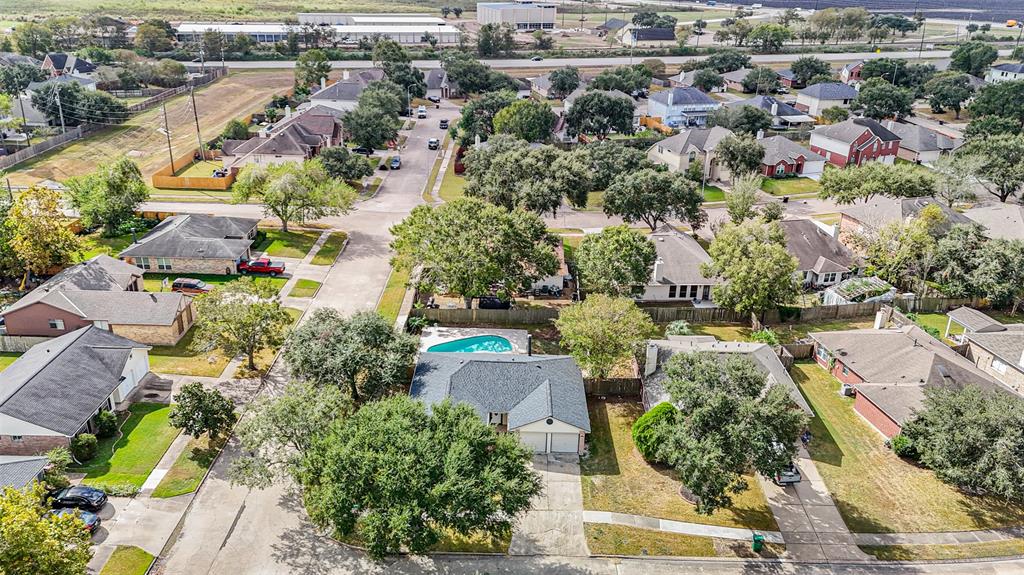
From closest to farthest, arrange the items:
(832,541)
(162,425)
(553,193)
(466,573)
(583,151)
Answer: (466,573) → (832,541) → (162,425) → (553,193) → (583,151)

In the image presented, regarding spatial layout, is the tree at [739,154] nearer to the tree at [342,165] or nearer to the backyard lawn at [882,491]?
the tree at [342,165]

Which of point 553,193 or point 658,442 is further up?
point 553,193

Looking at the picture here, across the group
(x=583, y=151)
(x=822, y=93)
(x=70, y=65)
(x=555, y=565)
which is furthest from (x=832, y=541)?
(x=70, y=65)

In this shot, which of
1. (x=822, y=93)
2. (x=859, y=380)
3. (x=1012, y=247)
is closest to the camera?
(x=859, y=380)

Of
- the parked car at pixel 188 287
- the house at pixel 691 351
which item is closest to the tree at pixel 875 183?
the house at pixel 691 351

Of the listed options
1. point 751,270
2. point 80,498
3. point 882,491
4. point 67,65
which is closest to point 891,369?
point 882,491

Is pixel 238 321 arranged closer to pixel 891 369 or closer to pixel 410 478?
pixel 410 478

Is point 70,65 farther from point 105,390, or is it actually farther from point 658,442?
point 658,442
